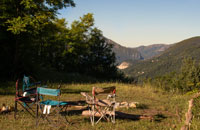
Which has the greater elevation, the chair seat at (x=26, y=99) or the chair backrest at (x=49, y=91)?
the chair backrest at (x=49, y=91)

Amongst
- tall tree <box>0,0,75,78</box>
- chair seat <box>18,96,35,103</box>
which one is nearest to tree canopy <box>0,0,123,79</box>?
tall tree <box>0,0,75,78</box>

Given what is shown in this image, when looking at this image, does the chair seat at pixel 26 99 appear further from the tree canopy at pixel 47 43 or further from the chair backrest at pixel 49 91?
the tree canopy at pixel 47 43

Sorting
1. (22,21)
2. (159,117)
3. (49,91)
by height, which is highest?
(22,21)

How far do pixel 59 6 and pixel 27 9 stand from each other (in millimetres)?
2791

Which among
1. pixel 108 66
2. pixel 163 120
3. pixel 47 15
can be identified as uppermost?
pixel 47 15

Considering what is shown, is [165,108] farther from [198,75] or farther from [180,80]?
[180,80]

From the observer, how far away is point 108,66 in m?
35.1

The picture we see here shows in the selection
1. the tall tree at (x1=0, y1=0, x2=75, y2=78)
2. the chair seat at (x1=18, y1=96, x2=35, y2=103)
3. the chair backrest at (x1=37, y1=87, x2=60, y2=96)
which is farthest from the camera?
the tall tree at (x1=0, y1=0, x2=75, y2=78)

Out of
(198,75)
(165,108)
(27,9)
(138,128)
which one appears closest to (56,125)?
(138,128)

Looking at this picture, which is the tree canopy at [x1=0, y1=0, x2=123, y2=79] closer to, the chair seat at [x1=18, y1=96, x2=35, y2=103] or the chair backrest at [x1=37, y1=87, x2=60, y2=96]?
the chair seat at [x1=18, y1=96, x2=35, y2=103]

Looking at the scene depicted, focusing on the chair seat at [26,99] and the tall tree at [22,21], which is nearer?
the chair seat at [26,99]

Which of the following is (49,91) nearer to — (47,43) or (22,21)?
(22,21)

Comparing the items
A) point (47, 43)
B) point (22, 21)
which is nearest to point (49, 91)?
point (22, 21)

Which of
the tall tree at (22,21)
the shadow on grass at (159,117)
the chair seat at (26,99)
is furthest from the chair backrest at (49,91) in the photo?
the tall tree at (22,21)
